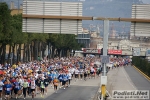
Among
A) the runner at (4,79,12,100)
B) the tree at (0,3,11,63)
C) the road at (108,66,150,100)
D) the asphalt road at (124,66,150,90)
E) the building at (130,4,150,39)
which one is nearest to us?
the building at (130,4,150,39)

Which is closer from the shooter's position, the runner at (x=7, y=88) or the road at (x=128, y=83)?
the runner at (x=7, y=88)

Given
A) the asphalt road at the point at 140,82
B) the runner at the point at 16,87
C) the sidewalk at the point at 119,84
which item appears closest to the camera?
the runner at the point at 16,87

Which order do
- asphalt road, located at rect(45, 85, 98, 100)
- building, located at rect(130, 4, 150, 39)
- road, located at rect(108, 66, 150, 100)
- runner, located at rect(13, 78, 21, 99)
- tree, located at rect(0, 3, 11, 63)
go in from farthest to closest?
tree, located at rect(0, 3, 11, 63) < road, located at rect(108, 66, 150, 100) < asphalt road, located at rect(45, 85, 98, 100) < runner, located at rect(13, 78, 21, 99) < building, located at rect(130, 4, 150, 39)

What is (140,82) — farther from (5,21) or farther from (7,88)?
(7,88)

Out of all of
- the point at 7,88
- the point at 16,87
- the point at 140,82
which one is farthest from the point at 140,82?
the point at 7,88

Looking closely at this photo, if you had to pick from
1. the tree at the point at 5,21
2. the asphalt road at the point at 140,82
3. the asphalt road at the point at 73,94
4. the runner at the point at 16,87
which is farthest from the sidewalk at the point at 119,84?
the tree at the point at 5,21

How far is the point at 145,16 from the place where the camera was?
2834 centimetres

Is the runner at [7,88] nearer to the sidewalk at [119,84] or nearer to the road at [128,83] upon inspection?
the sidewalk at [119,84]

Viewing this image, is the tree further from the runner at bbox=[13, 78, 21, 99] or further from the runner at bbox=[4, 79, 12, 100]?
the runner at bbox=[4, 79, 12, 100]

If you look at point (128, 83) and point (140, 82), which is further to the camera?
point (140, 82)

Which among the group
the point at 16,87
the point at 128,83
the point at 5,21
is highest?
the point at 5,21

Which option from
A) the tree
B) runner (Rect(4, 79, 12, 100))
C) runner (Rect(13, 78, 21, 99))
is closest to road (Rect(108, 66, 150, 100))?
runner (Rect(13, 78, 21, 99))

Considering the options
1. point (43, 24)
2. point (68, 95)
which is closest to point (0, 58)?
point (68, 95)

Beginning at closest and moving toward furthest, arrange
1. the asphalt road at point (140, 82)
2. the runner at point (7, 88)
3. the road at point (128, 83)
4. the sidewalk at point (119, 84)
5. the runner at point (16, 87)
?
the runner at point (7, 88), the runner at point (16, 87), the sidewalk at point (119, 84), the road at point (128, 83), the asphalt road at point (140, 82)
